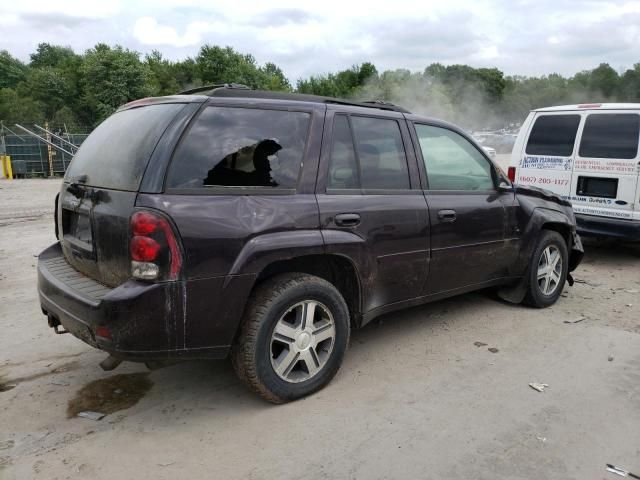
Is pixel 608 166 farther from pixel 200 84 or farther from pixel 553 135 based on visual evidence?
pixel 200 84

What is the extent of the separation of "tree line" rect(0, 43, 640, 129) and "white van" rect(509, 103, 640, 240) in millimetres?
32301

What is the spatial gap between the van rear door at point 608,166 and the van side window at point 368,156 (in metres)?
3.99

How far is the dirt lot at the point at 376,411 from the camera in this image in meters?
2.68

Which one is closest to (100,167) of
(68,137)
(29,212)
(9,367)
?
(9,367)

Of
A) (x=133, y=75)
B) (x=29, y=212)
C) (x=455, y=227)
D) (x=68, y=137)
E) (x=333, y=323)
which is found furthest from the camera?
(x=133, y=75)

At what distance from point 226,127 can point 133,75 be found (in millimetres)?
35729

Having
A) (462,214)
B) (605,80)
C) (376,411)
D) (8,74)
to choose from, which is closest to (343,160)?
(462,214)

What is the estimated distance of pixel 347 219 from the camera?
3.38m

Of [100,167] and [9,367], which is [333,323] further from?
[9,367]

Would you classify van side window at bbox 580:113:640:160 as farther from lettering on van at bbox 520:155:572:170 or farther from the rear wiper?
the rear wiper

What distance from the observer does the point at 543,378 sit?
3617mm

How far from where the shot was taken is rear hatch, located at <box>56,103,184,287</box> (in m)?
2.84

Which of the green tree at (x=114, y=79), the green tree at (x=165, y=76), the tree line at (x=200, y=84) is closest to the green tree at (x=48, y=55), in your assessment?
the tree line at (x=200, y=84)

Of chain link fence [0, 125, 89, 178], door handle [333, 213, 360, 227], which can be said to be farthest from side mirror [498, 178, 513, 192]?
chain link fence [0, 125, 89, 178]
